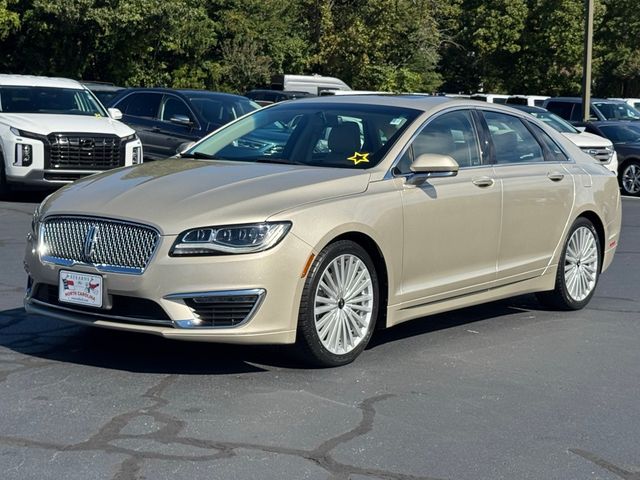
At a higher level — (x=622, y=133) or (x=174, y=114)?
(x=174, y=114)

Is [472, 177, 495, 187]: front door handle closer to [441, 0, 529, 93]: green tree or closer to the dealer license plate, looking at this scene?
the dealer license plate

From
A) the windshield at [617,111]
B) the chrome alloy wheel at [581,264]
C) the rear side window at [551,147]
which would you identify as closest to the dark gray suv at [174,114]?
the rear side window at [551,147]

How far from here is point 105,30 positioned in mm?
35812

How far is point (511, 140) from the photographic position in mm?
8047

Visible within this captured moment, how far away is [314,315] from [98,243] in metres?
1.24

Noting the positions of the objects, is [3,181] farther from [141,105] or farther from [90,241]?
[90,241]

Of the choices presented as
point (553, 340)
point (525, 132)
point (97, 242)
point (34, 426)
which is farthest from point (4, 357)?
point (525, 132)

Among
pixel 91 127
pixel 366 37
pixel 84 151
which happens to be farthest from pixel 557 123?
pixel 366 37

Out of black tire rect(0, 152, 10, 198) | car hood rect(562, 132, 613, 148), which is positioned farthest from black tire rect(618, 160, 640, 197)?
black tire rect(0, 152, 10, 198)

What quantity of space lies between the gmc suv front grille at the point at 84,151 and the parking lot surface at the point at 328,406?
7451 mm

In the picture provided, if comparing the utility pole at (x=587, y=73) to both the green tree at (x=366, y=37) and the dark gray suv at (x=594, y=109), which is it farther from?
the green tree at (x=366, y=37)

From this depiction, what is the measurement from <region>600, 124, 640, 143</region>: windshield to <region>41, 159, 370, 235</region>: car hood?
1632 centimetres

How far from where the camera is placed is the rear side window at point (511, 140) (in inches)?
308

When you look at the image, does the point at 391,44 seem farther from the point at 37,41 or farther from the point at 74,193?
the point at 74,193
